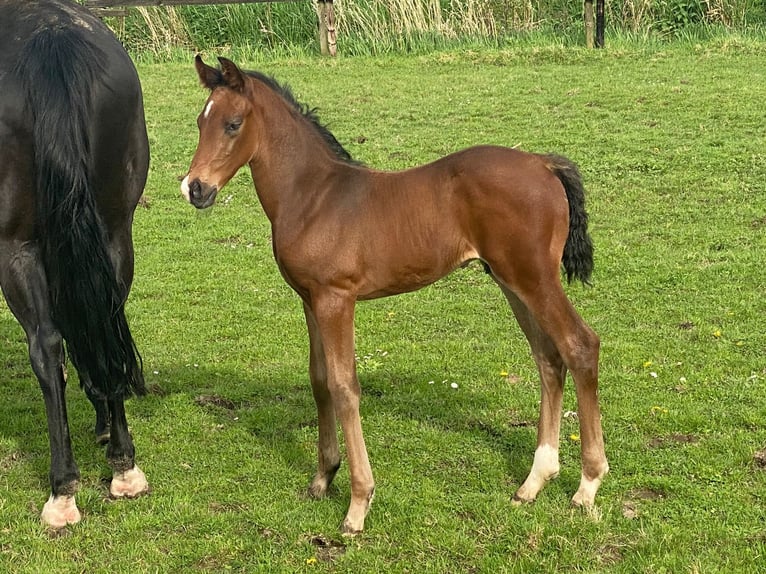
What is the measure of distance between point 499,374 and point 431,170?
222cm

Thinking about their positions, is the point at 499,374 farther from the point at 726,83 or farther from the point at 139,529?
the point at 726,83

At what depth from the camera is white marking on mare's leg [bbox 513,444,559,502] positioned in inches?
183

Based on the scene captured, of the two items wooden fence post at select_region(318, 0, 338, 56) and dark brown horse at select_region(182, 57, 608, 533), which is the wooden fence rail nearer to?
wooden fence post at select_region(318, 0, 338, 56)

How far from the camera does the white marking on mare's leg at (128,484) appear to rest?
4.94m

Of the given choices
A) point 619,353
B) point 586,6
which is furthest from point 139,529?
point 586,6

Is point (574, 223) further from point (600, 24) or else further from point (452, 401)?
point (600, 24)

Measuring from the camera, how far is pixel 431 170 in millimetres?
4473

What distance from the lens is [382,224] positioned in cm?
441

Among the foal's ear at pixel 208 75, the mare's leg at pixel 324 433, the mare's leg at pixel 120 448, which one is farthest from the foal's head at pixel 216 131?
the mare's leg at pixel 120 448

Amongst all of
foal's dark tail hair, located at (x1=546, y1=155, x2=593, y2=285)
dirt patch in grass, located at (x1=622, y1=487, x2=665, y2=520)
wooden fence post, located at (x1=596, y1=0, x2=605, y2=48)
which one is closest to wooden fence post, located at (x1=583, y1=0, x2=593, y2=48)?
wooden fence post, located at (x1=596, y1=0, x2=605, y2=48)

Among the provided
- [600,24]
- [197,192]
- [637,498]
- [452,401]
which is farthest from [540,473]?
[600,24]

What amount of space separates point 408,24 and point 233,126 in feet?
41.9

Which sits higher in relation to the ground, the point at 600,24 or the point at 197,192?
the point at 197,192

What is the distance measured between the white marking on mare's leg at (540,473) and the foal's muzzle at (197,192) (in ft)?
6.75
